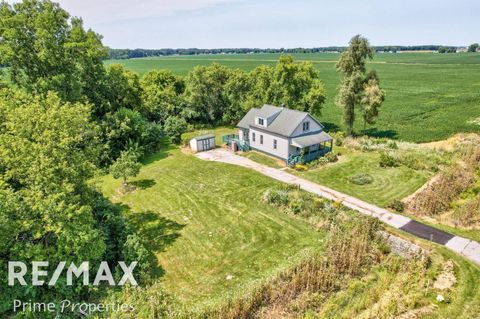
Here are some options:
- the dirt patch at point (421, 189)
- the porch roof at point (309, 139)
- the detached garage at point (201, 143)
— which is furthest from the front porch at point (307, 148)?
the detached garage at point (201, 143)

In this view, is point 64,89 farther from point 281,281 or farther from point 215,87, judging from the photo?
point 281,281

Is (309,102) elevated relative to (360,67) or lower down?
lower down

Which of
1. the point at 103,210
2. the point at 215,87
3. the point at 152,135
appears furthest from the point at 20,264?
the point at 215,87

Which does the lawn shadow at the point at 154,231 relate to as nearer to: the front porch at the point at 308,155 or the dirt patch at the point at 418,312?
the dirt patch at the point at 418,312

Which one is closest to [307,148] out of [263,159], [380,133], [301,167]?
[301,167]

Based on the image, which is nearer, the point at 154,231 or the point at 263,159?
the point at 154,231

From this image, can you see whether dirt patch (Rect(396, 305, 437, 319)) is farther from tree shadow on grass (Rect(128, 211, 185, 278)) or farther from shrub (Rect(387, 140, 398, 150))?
shrub (Rect(387, 140, 398, 150))

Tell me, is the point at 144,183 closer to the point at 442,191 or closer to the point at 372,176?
the point at 372,176
